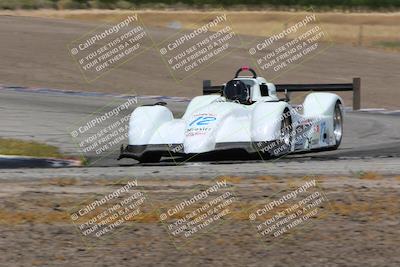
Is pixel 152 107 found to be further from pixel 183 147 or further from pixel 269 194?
pixel 269 194

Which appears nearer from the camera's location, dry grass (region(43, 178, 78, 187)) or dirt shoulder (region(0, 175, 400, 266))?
dirt shoulder (region(0, 175, 400, 266))

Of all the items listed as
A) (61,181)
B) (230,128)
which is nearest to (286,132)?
(230,128)

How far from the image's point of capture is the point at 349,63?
39.9 meters

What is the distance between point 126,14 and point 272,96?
44.8 m

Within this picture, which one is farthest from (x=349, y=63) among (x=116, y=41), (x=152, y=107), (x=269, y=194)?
(x=269, y=194)

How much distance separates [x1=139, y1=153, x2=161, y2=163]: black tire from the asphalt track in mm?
223
